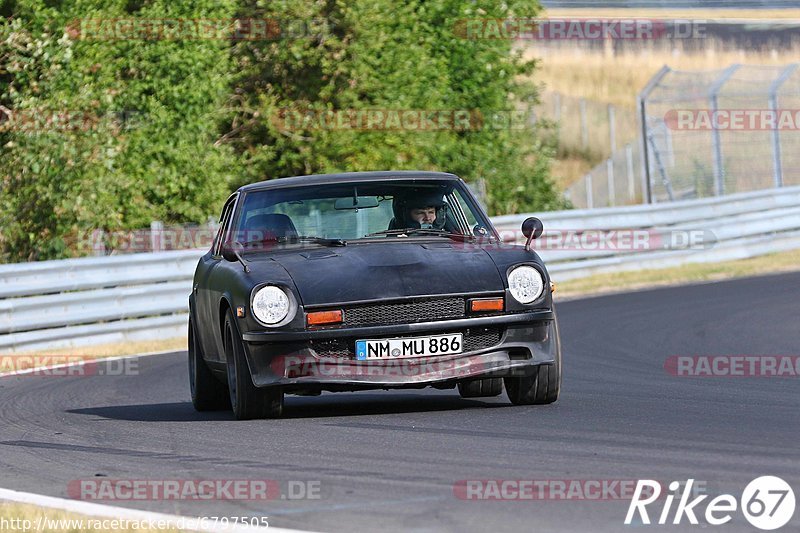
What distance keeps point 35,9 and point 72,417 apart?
12.4 metres

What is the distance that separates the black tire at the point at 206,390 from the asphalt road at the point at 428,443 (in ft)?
0.39

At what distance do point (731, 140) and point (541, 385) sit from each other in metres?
19.5

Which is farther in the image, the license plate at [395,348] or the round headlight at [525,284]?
the round headlight at [525,284]

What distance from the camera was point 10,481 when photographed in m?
6.67

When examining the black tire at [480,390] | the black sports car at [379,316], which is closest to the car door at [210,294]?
the black sports car at [379,316]

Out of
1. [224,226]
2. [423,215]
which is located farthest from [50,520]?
[224,226]

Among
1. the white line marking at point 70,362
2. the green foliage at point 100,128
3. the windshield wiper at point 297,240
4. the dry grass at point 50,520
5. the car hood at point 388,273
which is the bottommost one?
the white line marking at point 70,362

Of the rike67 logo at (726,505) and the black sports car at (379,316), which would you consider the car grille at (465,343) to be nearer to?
the black sports car at (379,316)

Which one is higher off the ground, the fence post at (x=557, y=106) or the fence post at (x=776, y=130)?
the fence post at (x=557, y=106)

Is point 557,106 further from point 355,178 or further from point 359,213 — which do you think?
point 359,213

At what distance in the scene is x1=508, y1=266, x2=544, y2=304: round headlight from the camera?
8.16 m

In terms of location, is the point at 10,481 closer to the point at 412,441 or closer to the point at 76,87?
the point at 412,441

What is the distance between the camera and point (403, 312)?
7.99 meters

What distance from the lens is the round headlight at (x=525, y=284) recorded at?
321 inches
